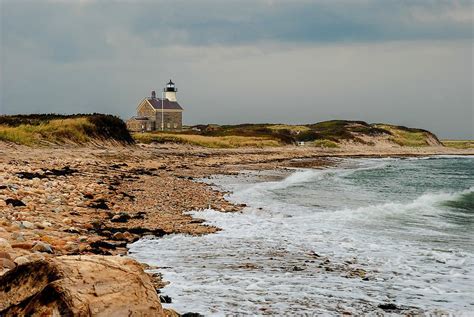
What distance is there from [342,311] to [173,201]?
30.5ft

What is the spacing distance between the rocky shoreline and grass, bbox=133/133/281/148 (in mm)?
25136

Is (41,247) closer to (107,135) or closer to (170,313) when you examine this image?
(170,313)

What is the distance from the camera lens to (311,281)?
6559mm

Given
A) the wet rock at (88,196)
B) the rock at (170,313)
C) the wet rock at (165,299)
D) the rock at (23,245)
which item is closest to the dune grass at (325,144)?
the wet rock at (88,196)

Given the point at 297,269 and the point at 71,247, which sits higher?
the point at 71,247

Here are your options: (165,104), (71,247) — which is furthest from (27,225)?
(165,104)

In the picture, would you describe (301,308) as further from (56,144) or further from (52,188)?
(56,144)

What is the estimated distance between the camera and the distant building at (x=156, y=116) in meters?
84.3

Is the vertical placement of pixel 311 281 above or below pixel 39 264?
below

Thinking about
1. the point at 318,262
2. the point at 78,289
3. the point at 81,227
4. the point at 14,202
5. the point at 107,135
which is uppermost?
the point at 107,135

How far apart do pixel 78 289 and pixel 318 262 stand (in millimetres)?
4839

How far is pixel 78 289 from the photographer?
11.8 feet

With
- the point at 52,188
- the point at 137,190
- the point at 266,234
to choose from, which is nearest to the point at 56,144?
the point at 137,190

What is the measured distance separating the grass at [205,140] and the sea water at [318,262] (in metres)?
37.1
